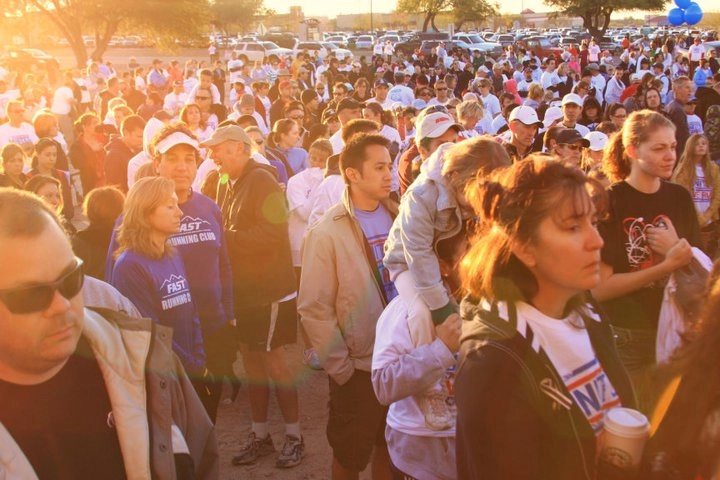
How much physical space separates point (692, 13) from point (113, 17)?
29337 millimetres

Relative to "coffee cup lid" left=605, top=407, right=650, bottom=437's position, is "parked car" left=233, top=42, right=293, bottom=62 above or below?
below

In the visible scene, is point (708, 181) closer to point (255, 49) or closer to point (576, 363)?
point (576, 363)

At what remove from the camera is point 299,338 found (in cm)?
695

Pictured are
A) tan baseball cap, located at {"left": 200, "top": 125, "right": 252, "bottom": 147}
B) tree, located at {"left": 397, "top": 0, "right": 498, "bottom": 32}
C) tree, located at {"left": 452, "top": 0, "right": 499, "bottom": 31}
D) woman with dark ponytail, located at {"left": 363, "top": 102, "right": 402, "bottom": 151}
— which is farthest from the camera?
tree, located at {"left": 452, "top": 0, "right": 499, "bottom": 31}

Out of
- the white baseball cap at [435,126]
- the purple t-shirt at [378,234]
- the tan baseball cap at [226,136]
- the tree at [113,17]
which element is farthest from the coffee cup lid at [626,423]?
the tree at [113,17]

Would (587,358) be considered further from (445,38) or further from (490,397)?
(445,38)

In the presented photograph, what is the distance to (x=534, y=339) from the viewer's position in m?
1.90

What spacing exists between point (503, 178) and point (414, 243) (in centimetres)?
101

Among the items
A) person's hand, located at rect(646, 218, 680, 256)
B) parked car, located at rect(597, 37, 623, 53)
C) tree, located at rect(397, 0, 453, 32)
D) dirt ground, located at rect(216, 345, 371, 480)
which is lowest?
dirt ground, located at rect(216, 345, 371, 480)

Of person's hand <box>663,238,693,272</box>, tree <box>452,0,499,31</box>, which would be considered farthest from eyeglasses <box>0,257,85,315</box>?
tree <box>452,0,499,31</box>

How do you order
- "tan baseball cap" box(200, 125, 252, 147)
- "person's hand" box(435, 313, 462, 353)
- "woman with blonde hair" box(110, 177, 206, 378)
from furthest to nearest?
"tan baseball cap" box(200, 125, 252, 147), "woman with blonde hair" box(110, 177, 206, 378), "person's hand" box(435, 313, 462, 353)

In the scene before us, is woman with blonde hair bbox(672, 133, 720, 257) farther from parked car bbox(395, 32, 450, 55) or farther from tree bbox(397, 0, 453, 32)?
tree bbox(397, 0, 453, 32)

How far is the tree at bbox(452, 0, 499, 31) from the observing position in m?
63.0

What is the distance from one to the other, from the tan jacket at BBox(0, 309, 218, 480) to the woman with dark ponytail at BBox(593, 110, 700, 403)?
2221mm
